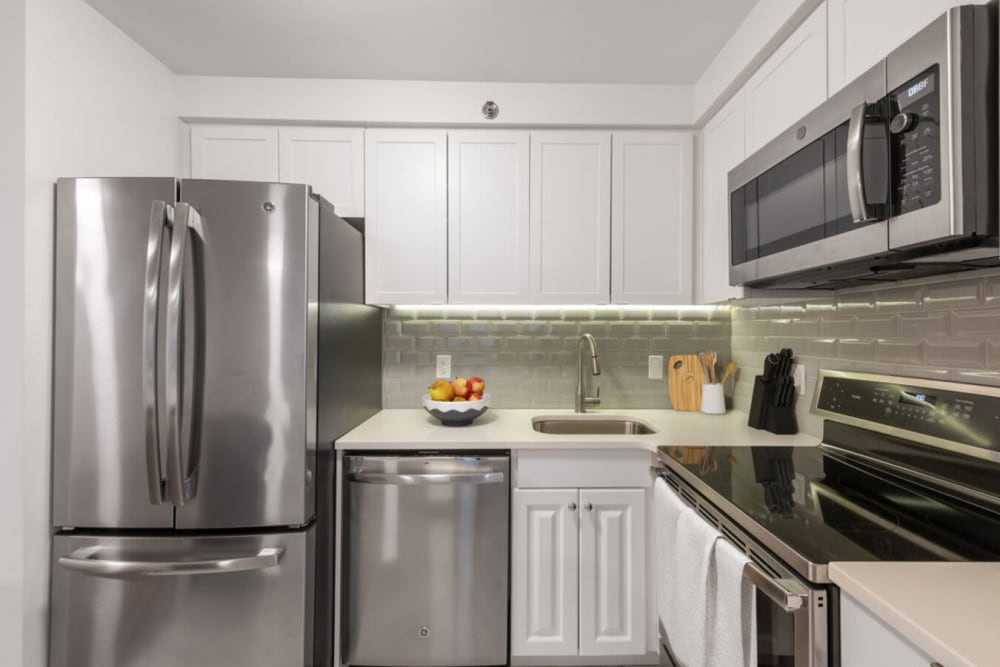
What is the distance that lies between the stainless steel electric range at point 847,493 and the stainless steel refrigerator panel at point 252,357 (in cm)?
126

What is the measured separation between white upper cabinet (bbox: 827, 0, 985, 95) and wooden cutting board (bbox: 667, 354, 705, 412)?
1.42 metres

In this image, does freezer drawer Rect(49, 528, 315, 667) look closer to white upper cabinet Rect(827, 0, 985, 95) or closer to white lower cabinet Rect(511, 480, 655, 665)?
white lower cabinet Rect(511, 480, 655, 665)

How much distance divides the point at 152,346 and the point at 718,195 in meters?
2.16

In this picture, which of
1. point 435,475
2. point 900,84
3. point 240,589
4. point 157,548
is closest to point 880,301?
point 900,84

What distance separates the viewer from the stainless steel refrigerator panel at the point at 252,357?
5.05 feet

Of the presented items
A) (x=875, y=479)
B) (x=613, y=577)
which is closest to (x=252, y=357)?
(x=613, y=577)

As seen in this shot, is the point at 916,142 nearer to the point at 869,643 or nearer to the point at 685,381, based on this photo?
the point at 869,643

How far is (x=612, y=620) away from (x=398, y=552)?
85 cm

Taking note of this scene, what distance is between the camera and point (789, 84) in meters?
1.54

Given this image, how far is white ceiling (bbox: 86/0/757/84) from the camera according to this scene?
1688 mm

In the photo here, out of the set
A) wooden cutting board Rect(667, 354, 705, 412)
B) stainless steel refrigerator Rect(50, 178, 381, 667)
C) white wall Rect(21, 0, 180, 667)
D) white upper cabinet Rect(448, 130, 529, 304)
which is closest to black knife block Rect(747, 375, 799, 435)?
wooden cutting board Rect(667, 354, 705, 412)

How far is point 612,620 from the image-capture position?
1835 mm

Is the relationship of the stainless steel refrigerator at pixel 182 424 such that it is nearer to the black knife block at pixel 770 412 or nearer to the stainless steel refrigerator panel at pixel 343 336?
the stainless steel refrigerator panel at pixel 343 336

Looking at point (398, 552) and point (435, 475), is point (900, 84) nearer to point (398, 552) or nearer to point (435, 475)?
point (435, 475)
